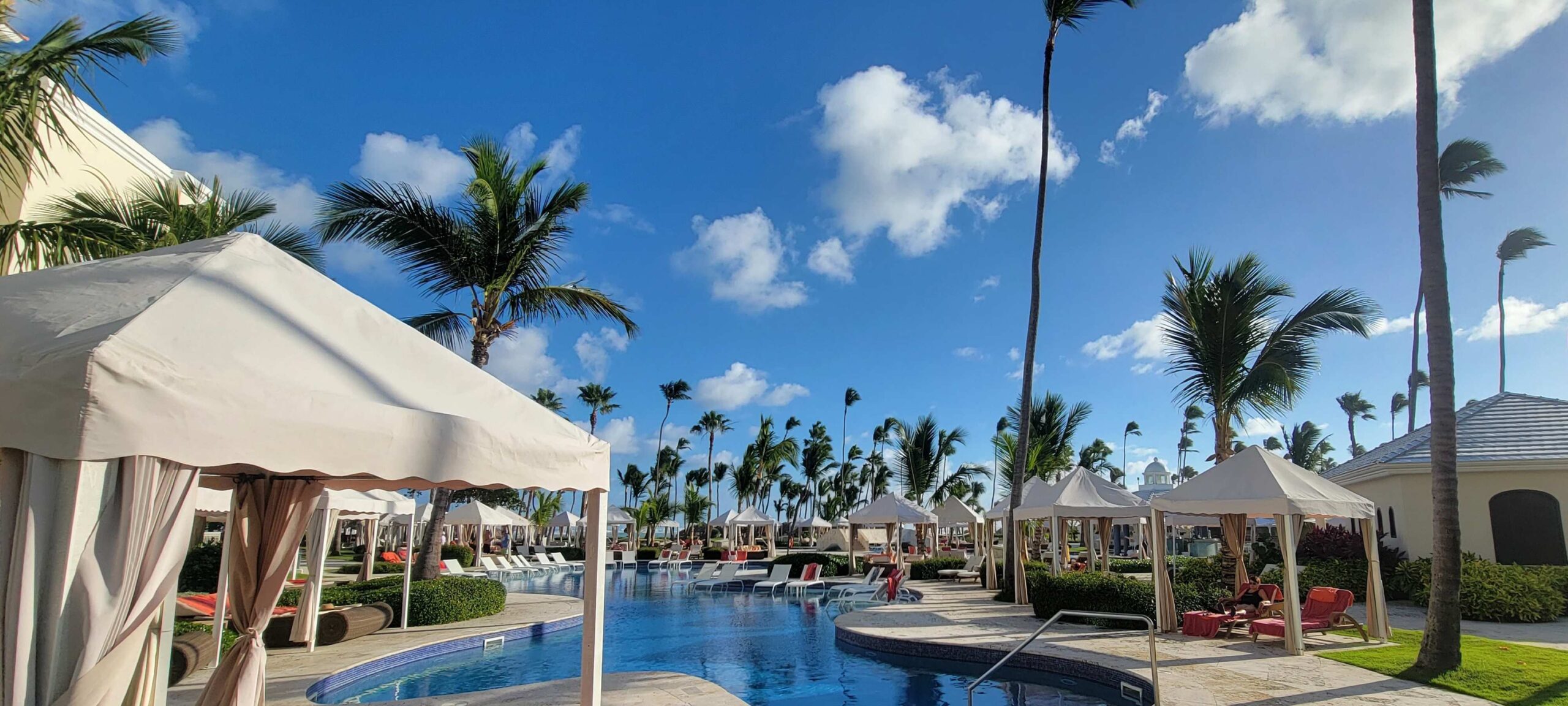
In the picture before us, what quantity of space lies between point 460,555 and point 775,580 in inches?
602

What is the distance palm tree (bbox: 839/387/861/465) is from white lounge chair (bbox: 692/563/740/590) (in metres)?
38.5

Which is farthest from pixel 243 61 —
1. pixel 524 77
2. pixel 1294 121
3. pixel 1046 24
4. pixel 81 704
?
pixel 1294 121

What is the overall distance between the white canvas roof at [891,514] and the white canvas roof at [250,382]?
59.0ft

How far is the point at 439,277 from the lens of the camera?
14.1 metres

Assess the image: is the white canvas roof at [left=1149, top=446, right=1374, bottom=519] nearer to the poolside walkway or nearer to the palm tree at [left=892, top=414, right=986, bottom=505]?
the poolside walkway

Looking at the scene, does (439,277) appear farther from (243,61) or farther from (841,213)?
(841,213)

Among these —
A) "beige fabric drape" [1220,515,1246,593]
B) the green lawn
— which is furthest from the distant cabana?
"beige fabric drape" [1220,515,1246,593]

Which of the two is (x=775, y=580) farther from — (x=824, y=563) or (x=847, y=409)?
(x=847, y=409)

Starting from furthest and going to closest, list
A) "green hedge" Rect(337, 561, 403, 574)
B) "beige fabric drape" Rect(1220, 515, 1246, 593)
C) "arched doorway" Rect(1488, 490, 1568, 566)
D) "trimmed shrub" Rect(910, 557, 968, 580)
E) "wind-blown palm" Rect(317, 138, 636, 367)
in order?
1. "green hedge" Rect(337, 561, 403, 574)
2. "trimmed shrub" Rect(910, 557, 968, 580)
3. "arched doorway" Rect(1488, 490, 1568, 566)
4. "wind-blown palm" Rect(317, 138, 636, 367)
5. "beige fabric drape" Rect(1220, 515, 1246, 593)

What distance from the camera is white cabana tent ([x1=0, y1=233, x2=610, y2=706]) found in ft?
9.18

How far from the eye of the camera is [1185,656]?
9.74 m

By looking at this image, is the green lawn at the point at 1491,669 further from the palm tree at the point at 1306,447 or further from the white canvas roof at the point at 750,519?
the palm tree at the point at 1306,447

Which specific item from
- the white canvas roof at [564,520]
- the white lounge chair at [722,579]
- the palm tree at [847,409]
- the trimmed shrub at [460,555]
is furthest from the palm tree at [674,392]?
the white lounge chair at [722,579]

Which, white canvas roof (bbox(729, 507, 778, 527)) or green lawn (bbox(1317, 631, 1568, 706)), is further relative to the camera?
white canvas roof (bbox(729, 507, 778, 527))
